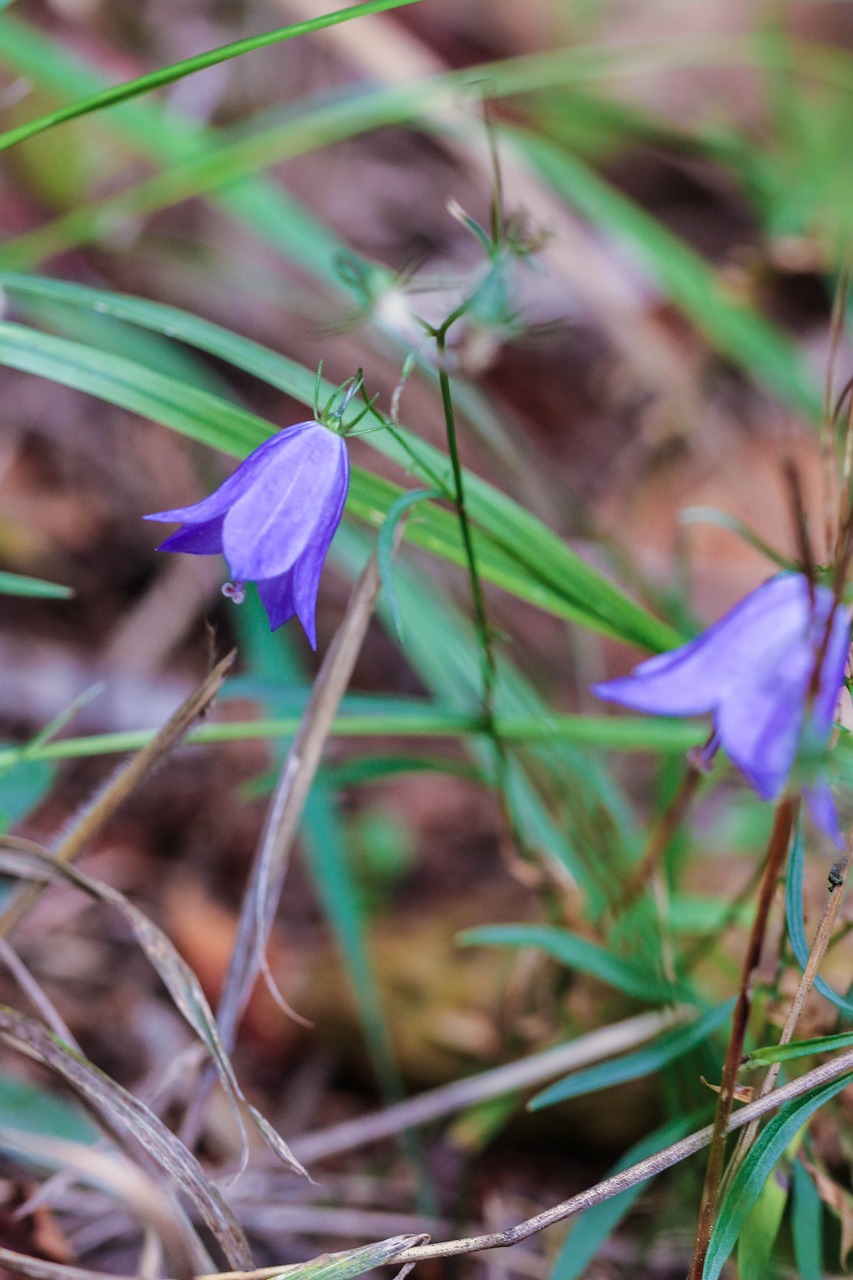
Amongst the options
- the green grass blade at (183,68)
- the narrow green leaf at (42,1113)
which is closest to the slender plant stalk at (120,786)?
the narrow green leaf at (42,1113)

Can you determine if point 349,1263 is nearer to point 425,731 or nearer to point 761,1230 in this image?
point 761,1230

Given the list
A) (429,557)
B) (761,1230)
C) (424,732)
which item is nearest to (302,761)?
(424,732)

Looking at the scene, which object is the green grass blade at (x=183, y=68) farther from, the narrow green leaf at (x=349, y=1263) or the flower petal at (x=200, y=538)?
the narrow green leaf at (x=349, y=1263)

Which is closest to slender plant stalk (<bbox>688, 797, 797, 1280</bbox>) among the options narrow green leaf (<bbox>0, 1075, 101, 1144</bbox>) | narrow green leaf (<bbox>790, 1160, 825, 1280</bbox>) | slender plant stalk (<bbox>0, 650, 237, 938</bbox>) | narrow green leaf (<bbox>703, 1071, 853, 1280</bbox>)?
narrow green leaf (<bbox>703, 1071, 853, 1280</bbox>)

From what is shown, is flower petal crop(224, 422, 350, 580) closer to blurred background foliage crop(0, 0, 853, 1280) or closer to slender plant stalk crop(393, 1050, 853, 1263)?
blurred background foliage crop(0, 0, 853, 1280)

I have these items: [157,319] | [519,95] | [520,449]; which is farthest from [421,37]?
[157,319]

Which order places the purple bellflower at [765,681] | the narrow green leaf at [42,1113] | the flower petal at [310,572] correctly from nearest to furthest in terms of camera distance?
the purple bellflower at [765,681]
the flower petal at [310,572]
the narrow green leaf at [42,1113]
